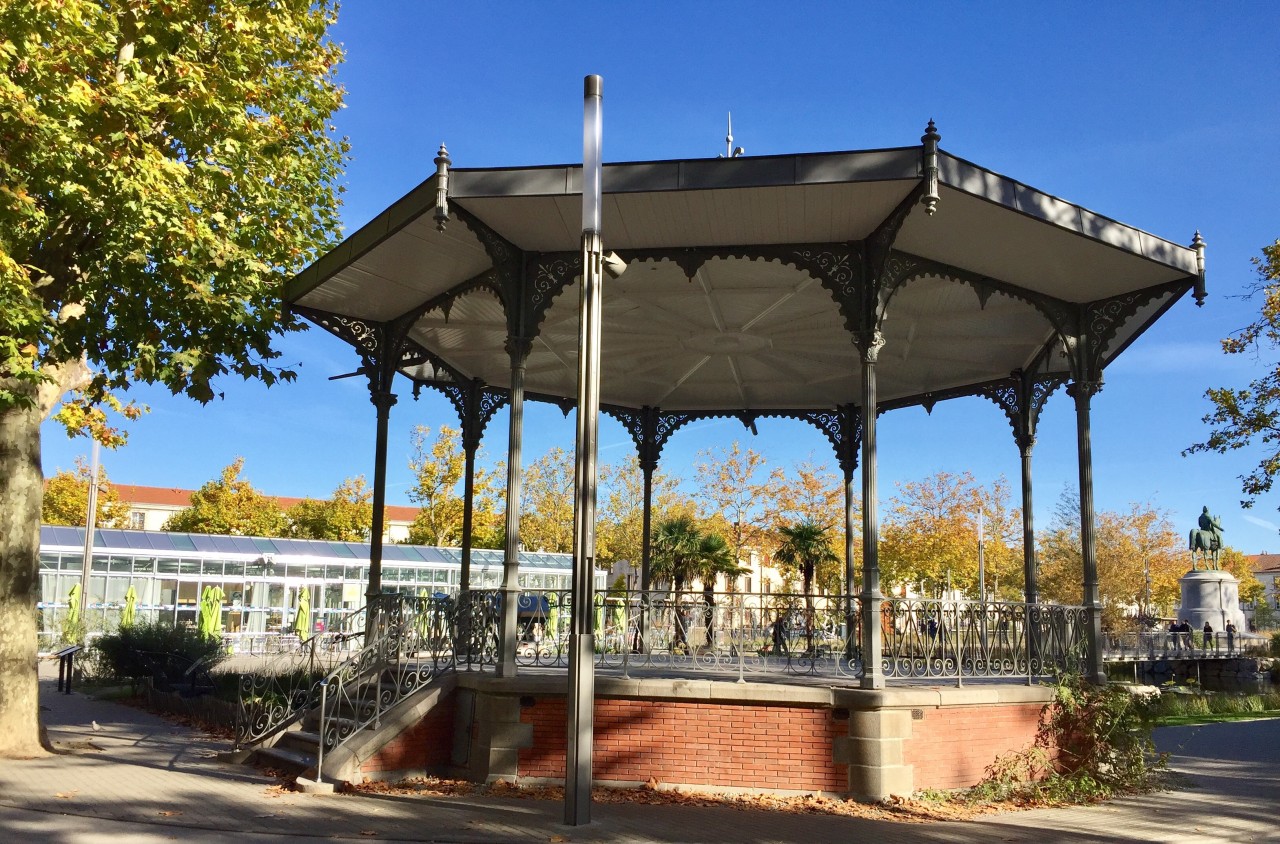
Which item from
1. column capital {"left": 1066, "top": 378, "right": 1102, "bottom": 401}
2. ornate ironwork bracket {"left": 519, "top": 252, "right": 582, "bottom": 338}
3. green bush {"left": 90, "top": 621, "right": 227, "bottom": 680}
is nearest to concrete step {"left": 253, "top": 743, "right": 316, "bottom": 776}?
ornate ironwork bracket {"left": 519, "top": 252, "right": 582, "bottom": 338}

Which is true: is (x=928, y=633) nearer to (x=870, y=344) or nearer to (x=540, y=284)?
(x=870, y=344)

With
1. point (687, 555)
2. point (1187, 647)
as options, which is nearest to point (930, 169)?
point (687, 555)

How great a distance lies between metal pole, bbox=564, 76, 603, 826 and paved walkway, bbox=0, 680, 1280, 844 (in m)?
0.51

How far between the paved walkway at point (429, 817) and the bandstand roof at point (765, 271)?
16.8ft

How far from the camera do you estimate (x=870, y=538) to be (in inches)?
390

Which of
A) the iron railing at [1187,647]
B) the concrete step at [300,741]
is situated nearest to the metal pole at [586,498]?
the concrete step at [300,741]

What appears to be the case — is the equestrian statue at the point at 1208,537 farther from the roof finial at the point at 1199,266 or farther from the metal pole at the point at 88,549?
the metal pole at the point at 88,549

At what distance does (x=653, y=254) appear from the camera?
35.9 ft

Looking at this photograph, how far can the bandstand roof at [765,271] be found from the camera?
961cm

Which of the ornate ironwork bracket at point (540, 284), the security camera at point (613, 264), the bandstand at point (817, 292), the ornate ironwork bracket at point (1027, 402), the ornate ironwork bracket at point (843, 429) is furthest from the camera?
the ornate ironwork bracket at point (843, 429)

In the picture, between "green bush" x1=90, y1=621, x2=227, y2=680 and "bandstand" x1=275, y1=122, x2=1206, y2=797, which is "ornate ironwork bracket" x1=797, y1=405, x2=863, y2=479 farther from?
"green bush" x1=90, y1=621, x2=227, y2=680

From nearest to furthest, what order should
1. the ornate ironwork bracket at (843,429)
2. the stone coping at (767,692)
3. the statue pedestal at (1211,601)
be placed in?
the stone coping at (767,692)
the ornate ironwork bracket at (843,429)
the statue pedestal at (1211,601)

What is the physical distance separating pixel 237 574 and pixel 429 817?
28.7 metres

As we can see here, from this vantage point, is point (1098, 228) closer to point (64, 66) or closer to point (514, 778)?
point (514, 778)
